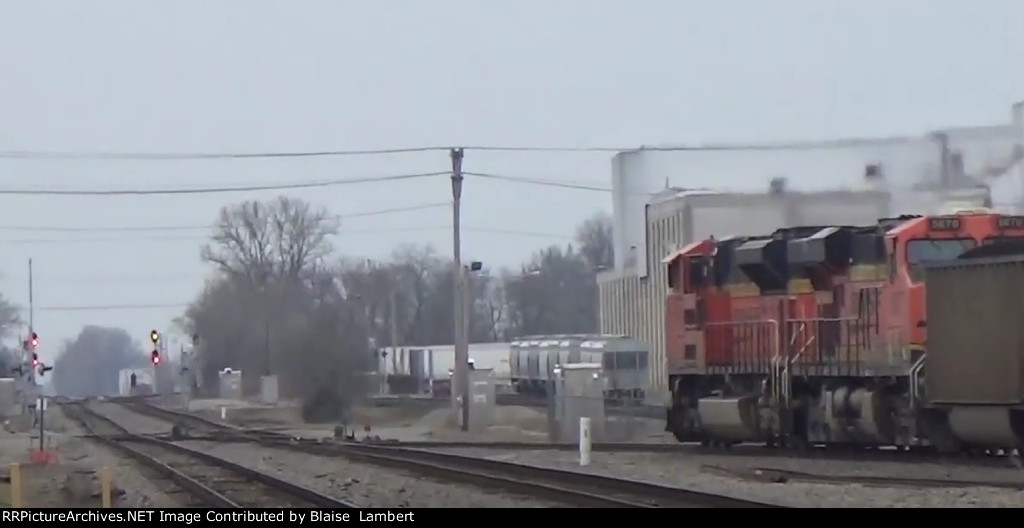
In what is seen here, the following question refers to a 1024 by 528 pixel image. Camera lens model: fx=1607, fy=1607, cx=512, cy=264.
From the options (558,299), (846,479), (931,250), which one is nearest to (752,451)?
(931,250)

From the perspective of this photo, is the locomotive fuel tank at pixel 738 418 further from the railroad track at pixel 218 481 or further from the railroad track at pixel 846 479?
the railroad track at pixel 218 481

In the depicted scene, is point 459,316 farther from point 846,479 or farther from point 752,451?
point 846,479

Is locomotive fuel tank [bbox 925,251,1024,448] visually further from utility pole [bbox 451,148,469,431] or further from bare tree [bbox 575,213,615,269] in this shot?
bare tree [bbox 575,213,615,269]

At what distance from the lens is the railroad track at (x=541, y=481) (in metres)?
16.9

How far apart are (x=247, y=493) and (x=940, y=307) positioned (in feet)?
33.2

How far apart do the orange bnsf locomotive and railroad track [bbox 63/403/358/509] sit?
8.95m

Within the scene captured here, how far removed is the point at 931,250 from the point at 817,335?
304 centimetres

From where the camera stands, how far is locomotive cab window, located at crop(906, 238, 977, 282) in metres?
24.4

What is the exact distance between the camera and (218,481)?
23391 mm

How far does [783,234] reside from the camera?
28.0 meters

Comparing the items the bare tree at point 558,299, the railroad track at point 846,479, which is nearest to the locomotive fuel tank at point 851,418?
the railroad track at point 846,479

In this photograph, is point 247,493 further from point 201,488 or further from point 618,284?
point 618,284
